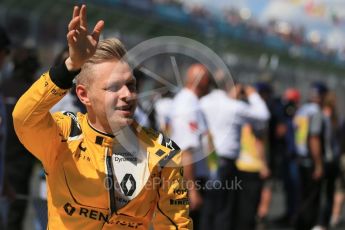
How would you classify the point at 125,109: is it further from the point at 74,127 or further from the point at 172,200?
the point at 172,200

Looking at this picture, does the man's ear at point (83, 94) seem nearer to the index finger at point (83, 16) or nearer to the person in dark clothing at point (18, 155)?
the index finger at point (83, 16)

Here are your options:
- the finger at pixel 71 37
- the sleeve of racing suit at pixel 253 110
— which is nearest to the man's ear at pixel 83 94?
the finger at pixel 71 37

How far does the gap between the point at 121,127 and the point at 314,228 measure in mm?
6805

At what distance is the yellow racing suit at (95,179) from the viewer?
269 centimetres

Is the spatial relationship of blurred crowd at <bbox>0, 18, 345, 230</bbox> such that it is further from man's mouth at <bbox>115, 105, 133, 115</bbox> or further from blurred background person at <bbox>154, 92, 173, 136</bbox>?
man's mouth at <bbox>115, 105, 133, 115</bbox>

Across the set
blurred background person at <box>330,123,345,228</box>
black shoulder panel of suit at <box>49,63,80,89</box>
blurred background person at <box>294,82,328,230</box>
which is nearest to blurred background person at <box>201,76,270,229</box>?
blurred background person at <box>294,82,328,230</box>

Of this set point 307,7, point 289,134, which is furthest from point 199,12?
point 289,134

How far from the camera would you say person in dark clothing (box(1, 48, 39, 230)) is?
20.6ft

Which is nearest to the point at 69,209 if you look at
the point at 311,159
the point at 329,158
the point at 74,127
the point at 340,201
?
the point at 74,127

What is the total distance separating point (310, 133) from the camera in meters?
8.66

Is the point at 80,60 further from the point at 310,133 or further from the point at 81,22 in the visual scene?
the point at 310,133

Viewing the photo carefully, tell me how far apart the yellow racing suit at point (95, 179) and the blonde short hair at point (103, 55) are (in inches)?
7.4

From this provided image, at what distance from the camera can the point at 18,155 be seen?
6.34 m

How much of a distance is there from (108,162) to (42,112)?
0.40m
